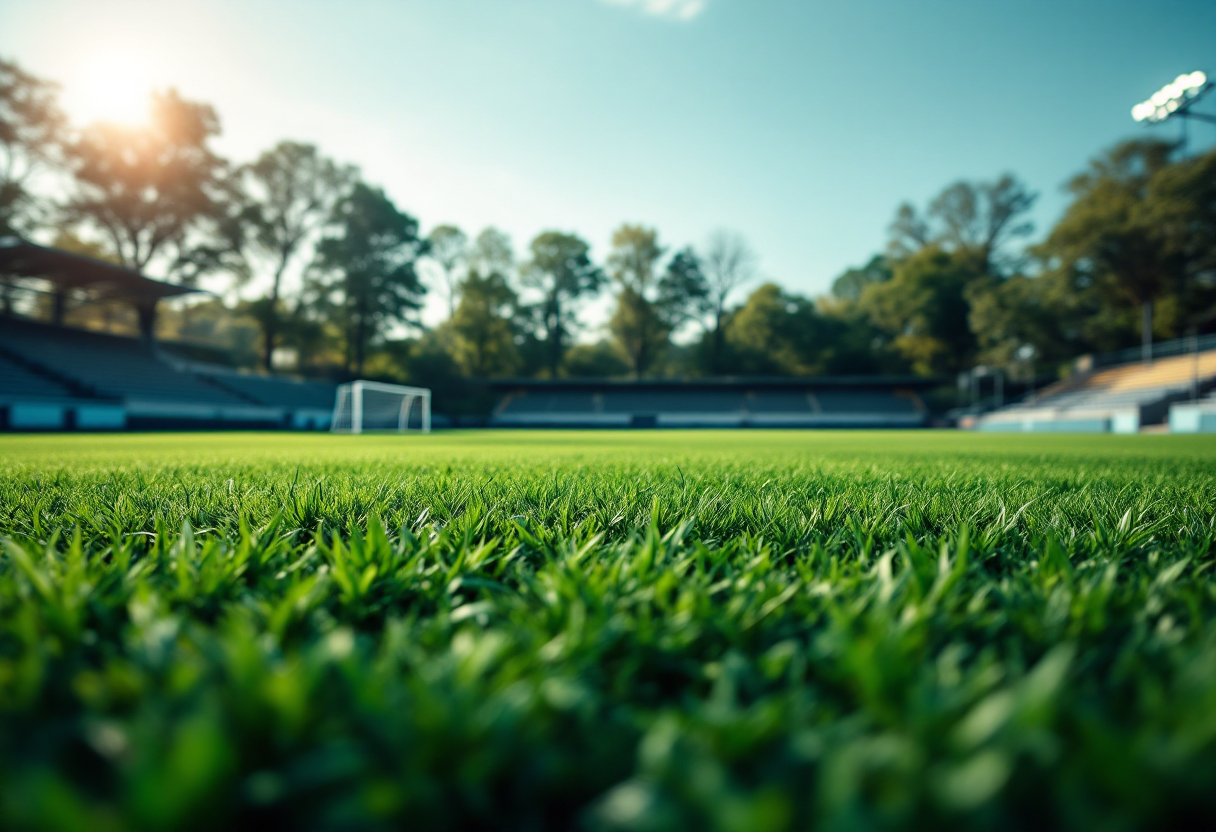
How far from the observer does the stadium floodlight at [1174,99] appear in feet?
52.0

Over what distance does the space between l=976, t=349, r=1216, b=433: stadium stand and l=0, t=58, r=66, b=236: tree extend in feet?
157

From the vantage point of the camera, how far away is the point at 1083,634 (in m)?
0.77

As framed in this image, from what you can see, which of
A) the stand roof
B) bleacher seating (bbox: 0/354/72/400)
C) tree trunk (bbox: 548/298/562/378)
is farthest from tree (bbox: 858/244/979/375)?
bleacher seating (bbox: 0/354/72/400)

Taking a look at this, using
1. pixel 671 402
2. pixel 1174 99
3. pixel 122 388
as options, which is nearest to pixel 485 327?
pixel 671 402

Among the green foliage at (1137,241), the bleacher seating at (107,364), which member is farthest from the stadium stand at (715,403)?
the bleacher seating at (107,364)

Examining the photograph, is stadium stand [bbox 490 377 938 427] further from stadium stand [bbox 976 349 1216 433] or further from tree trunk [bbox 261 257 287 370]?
tree trunk [bbox 261 257 287 370]

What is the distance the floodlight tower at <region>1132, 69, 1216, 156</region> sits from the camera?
1581 cm

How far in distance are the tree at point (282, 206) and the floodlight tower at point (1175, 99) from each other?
3950 cm

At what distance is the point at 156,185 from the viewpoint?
28.9 metres

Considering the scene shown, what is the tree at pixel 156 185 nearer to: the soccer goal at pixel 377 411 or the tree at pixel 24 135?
the tree at pixel 24 135

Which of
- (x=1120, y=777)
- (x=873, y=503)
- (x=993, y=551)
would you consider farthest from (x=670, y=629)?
(x=873, y=503)

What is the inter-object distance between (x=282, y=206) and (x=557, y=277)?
61.4ft

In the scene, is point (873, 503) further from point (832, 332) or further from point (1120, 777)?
point (832, 332)

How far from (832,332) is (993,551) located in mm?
44398
